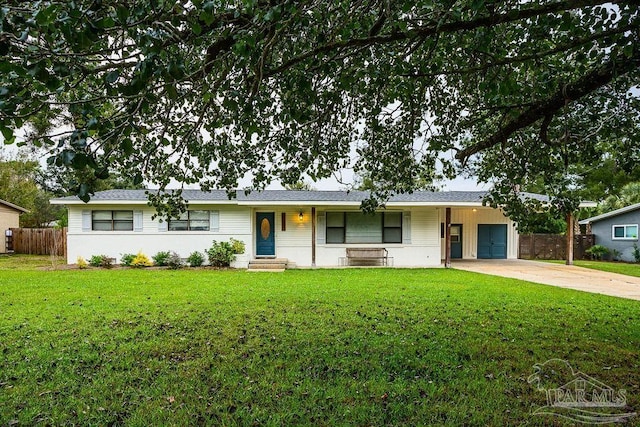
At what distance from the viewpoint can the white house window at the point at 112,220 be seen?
579 inches

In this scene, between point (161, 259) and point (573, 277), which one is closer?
point (573, 277)

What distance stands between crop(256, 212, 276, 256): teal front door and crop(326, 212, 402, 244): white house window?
2326mm

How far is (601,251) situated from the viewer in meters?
18.7

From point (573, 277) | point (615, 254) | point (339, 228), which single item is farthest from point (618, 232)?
point (339, 228)

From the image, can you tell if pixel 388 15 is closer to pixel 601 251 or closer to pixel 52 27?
pixel 52 27

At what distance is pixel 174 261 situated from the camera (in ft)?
46.7

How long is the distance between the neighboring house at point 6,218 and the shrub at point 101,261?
36.5ft

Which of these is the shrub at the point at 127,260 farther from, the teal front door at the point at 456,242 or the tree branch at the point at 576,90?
the teal front door at the point at 456,242

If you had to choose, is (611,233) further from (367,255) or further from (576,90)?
(576,90)

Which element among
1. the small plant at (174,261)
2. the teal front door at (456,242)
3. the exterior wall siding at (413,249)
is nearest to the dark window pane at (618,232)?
the teal front door at (456,242)

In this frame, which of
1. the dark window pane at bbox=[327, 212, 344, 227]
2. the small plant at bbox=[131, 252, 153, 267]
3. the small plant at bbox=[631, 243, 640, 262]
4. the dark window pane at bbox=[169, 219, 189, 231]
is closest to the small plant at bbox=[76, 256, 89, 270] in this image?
the small plant at bbox=[131, 252, 153, 267]

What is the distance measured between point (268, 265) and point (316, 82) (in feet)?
35.4

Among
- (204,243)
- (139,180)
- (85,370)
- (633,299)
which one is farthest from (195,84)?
(204,243)

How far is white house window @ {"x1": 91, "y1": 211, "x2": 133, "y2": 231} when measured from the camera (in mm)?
14711
